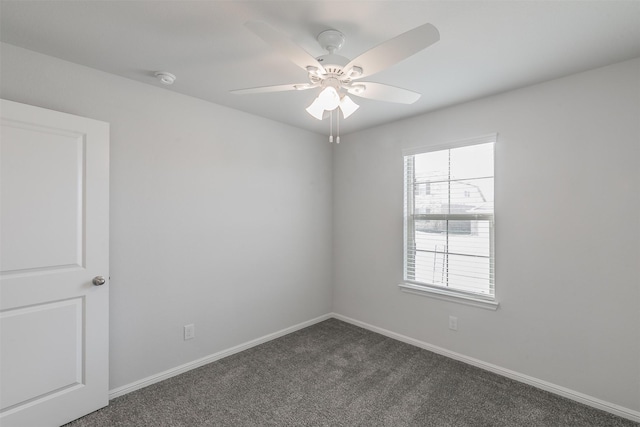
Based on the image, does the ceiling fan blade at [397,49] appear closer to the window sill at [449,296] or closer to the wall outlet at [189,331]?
the window sill at [449,296]

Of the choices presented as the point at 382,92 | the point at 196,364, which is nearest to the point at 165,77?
the point at 382,92

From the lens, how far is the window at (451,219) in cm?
268

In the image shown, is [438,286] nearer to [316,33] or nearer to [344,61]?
[344,61]

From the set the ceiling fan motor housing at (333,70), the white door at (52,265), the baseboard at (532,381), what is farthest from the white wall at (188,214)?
the ceiling fan motor housing at (333,70)

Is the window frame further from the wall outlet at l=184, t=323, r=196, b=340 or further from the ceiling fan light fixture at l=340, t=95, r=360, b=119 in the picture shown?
the wall outlet at l=184, t=323, r=196, b=340

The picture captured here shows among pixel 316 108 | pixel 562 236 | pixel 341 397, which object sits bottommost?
pixel 341 397

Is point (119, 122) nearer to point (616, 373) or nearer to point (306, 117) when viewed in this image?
point (306, 117)

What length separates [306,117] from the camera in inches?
124

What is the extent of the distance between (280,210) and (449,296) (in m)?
1.93

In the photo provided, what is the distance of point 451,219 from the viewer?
2.89 metres

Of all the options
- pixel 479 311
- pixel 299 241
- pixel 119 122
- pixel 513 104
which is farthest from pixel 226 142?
pixel 479 311

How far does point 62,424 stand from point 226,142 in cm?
235

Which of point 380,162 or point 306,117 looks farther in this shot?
point 380,162

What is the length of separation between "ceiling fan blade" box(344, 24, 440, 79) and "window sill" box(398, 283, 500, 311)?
7.24 feet
